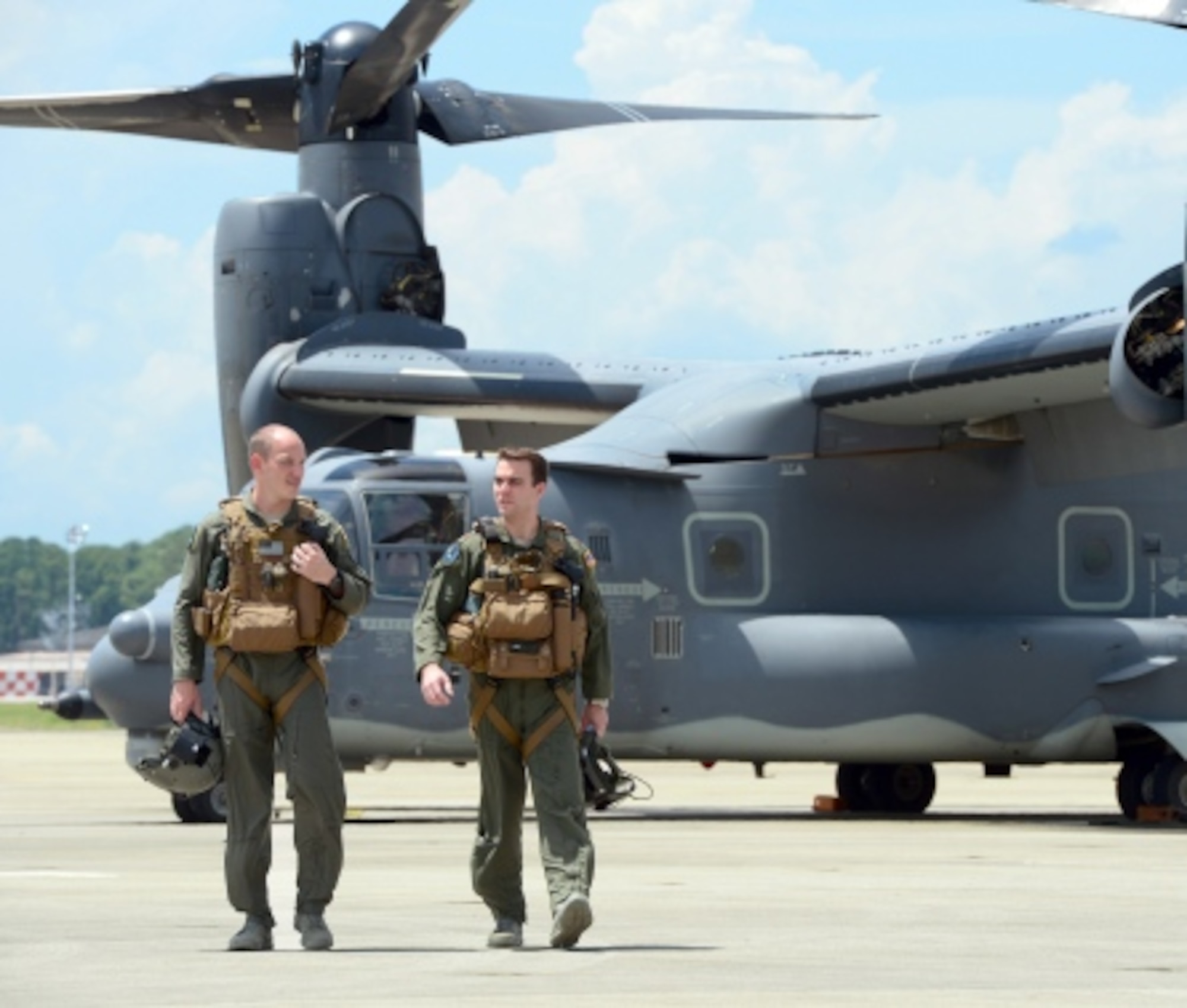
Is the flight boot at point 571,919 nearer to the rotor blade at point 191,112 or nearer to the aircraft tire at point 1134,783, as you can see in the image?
the aircraft tire at point 1134,783

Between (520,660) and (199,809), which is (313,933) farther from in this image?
(199,809)

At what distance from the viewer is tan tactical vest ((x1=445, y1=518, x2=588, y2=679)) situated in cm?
1136

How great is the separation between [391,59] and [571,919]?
52.8 feet

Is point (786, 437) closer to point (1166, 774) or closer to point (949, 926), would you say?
point (1166, 774)

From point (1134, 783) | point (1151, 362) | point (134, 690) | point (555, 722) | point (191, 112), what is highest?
point (191, 112)

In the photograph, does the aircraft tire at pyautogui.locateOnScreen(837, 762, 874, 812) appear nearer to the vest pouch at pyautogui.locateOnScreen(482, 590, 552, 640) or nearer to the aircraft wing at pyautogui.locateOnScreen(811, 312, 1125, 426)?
the aircraft wing at pyautogui.locateOnScreen(811, 312, 1125, 426)

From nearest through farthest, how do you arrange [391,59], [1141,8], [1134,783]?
[1141,8]
[1134,783]
[391,59]

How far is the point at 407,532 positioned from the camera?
70.0ft

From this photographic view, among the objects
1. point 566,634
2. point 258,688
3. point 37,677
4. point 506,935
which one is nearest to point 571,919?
point 506,935

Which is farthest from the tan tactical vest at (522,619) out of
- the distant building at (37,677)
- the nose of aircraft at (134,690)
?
the distant building at (37,677)

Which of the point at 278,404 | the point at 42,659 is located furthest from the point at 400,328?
the point at 42,659

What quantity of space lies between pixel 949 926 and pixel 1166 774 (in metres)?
10.5

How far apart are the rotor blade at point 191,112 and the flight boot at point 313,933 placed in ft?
57.8

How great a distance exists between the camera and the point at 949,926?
12.1 m
